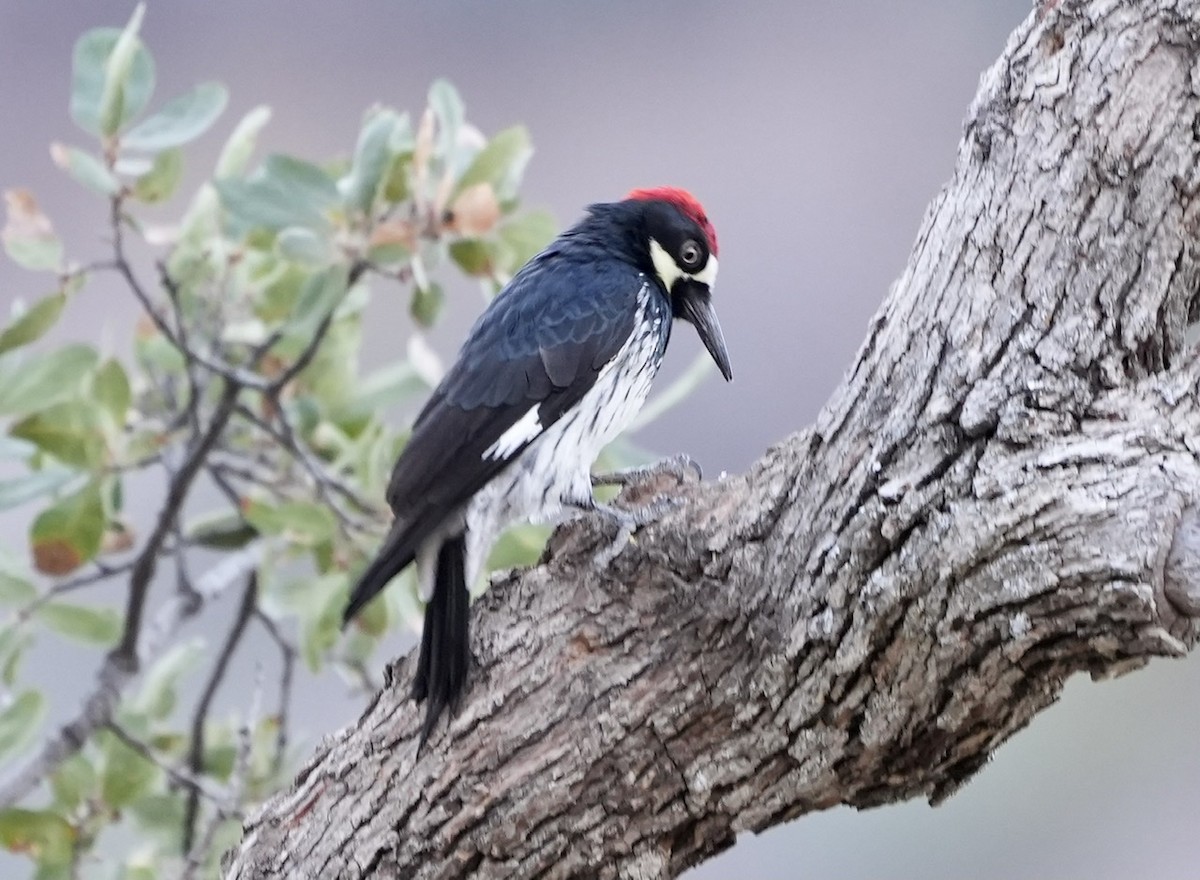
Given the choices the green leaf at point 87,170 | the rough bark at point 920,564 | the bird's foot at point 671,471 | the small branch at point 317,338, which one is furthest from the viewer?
the small branch at point 317,338

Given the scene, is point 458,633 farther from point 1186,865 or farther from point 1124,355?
point 1186,865

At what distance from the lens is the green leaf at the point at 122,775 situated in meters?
1.85

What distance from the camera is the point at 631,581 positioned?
1306 mm

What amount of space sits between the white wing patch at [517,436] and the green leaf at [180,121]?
632 mm

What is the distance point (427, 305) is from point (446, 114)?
10.8 inches

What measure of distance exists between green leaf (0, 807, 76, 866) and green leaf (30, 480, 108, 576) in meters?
0.27

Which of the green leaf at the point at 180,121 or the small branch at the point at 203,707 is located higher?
the green leaf at the point at 180,121

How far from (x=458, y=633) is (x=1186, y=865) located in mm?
2256

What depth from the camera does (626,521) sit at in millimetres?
1331

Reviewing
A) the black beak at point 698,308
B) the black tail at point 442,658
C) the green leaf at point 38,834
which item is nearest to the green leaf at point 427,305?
the black beak at point 698,308

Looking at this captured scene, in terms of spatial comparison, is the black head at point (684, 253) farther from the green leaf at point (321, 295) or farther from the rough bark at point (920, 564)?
the rough bark at point (920, 564)

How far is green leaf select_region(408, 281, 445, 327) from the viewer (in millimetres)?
1871

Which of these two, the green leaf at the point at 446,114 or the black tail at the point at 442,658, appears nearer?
the black tail at the point at 442,658

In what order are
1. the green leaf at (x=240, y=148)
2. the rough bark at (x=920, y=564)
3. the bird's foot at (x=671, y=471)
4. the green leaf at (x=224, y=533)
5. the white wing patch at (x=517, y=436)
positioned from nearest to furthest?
the rough bark at (x=920, y=564), the bird's foot at (x=671, y=471), the white wing patch at (x=517, y=436), the green leaf at (x=240, y=148), the green leaf at (x=224, y=533)
